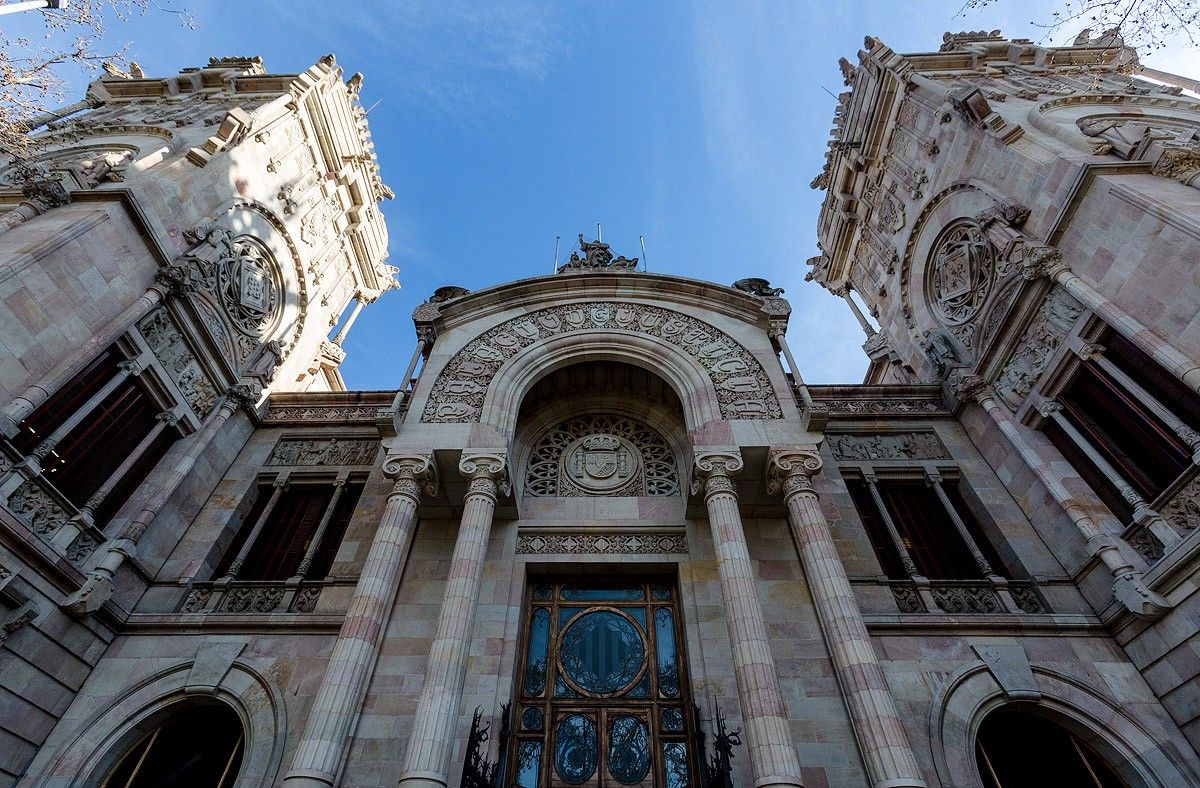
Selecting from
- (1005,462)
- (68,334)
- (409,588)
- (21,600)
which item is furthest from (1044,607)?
(68,334)

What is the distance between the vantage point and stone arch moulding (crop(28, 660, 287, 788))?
9.25 metres

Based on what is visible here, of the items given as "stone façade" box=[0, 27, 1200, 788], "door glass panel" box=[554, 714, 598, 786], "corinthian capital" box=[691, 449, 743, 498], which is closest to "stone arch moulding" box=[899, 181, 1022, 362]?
"stone façade" box=[0, 27, 1200, 788]

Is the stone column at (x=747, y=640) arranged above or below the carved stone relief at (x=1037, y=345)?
below

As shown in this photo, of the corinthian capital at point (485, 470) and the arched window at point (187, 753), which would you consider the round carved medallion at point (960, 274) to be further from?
the arched window at point (187, 753)

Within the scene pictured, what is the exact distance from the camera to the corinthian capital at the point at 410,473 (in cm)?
1140

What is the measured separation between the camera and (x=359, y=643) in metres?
9.17

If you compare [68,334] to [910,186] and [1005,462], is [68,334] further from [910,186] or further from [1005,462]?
[910,186]

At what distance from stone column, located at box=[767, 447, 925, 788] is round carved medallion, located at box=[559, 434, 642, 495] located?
360cm

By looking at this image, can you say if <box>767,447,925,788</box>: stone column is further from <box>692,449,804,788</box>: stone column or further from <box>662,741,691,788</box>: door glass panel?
<box>662,741,691,788</box>: door glass panel

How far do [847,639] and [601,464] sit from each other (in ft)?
22.3

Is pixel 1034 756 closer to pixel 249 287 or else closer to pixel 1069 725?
pixel 1069 725

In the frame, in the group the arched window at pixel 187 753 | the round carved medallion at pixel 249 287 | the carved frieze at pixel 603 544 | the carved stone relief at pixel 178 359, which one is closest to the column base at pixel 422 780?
the arched window at pixel 187 753

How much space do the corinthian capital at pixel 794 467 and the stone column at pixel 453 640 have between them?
17.5 ft

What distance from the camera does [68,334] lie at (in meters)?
10.8
